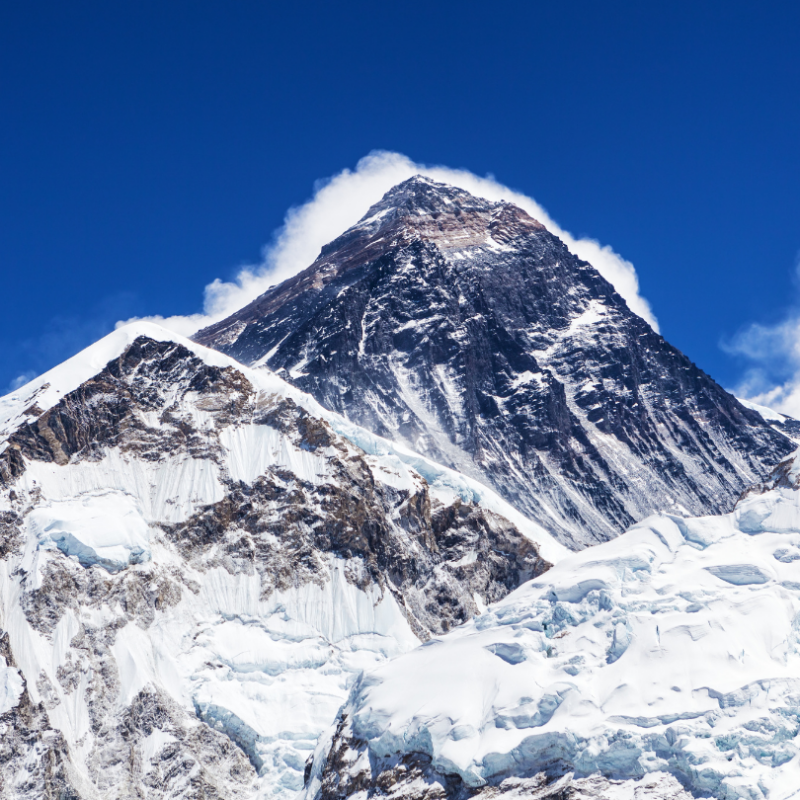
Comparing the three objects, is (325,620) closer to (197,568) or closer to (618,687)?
(197,568)

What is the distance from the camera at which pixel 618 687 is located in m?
94.8

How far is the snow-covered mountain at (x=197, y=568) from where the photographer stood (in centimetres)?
13862

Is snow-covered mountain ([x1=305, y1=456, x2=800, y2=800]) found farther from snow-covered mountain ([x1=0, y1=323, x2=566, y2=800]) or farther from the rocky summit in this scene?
snow-covered mountain ([x1=0, y1=323, x2=566, y2=800])

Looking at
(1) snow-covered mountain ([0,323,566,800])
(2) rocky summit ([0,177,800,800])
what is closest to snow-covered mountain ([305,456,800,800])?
(2) rocky summit ([0,177,800,800])

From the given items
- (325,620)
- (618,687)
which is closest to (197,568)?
(325,620)

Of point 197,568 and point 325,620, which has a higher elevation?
point 197,568

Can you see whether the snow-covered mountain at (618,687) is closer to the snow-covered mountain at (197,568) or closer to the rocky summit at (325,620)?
the rocky summit at (325,620)

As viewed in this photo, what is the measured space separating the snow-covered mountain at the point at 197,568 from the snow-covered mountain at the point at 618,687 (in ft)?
112

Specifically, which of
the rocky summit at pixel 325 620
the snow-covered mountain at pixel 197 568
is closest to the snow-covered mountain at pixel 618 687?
the rocky summit at pixel 325 620

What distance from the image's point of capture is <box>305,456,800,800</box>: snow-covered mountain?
87938mm

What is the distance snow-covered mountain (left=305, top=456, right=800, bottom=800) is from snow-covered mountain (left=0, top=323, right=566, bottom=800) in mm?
34262

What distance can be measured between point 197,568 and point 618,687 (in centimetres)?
Result: 7960

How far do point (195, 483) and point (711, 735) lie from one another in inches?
3850

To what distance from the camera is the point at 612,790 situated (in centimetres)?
8719
